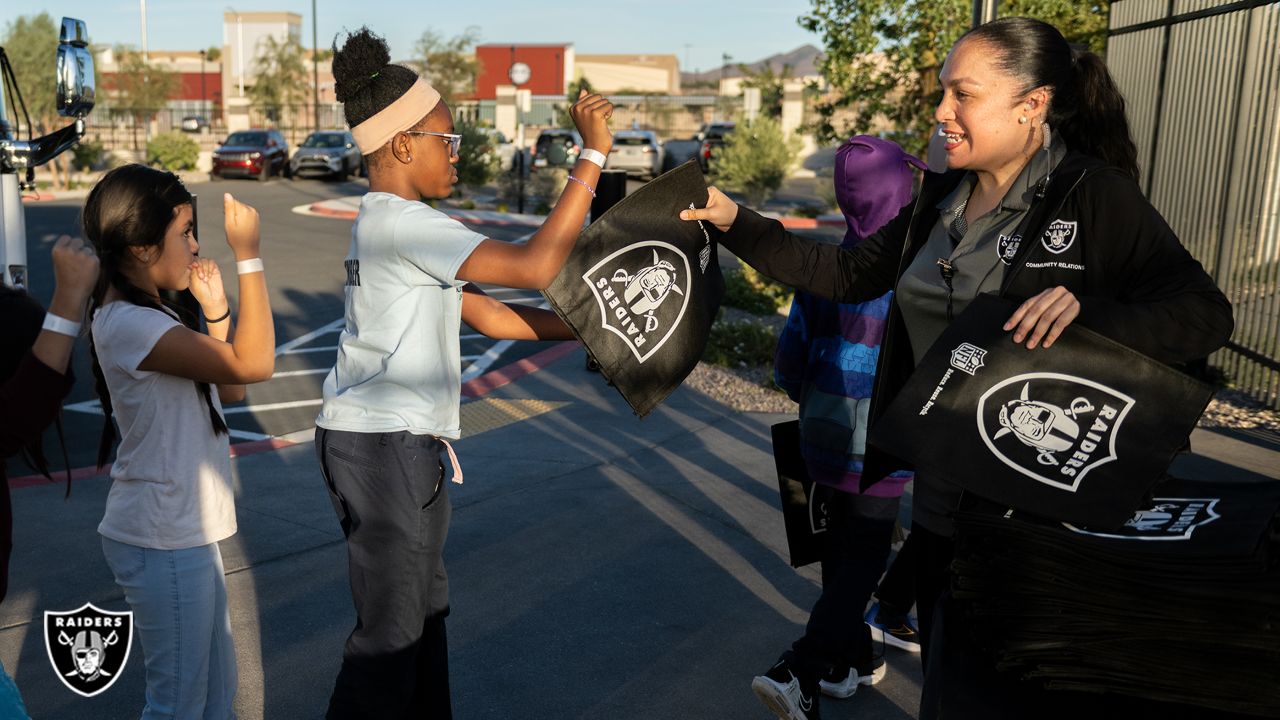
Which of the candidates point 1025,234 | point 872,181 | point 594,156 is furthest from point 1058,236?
point 872,181

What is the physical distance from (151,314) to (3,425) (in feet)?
1.59

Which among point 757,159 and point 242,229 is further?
point 757,159

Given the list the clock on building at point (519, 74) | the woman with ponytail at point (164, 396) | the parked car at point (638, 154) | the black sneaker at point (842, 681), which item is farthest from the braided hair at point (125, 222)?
the parked car at point (638, 154)

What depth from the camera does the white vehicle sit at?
591cm

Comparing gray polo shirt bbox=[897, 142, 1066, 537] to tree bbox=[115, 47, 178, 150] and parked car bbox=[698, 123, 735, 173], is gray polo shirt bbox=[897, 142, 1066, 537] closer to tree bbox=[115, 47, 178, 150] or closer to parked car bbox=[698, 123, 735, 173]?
parked car bbox=[698, 123, 735, 173]

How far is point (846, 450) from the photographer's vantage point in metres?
3.82

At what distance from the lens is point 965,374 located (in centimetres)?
214

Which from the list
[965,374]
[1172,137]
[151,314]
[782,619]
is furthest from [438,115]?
[1172,137]

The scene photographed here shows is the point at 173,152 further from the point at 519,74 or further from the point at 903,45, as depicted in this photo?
the point at 903,45

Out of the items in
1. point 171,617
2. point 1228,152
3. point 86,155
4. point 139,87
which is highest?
point 139,87

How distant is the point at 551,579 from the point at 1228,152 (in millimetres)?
6048
